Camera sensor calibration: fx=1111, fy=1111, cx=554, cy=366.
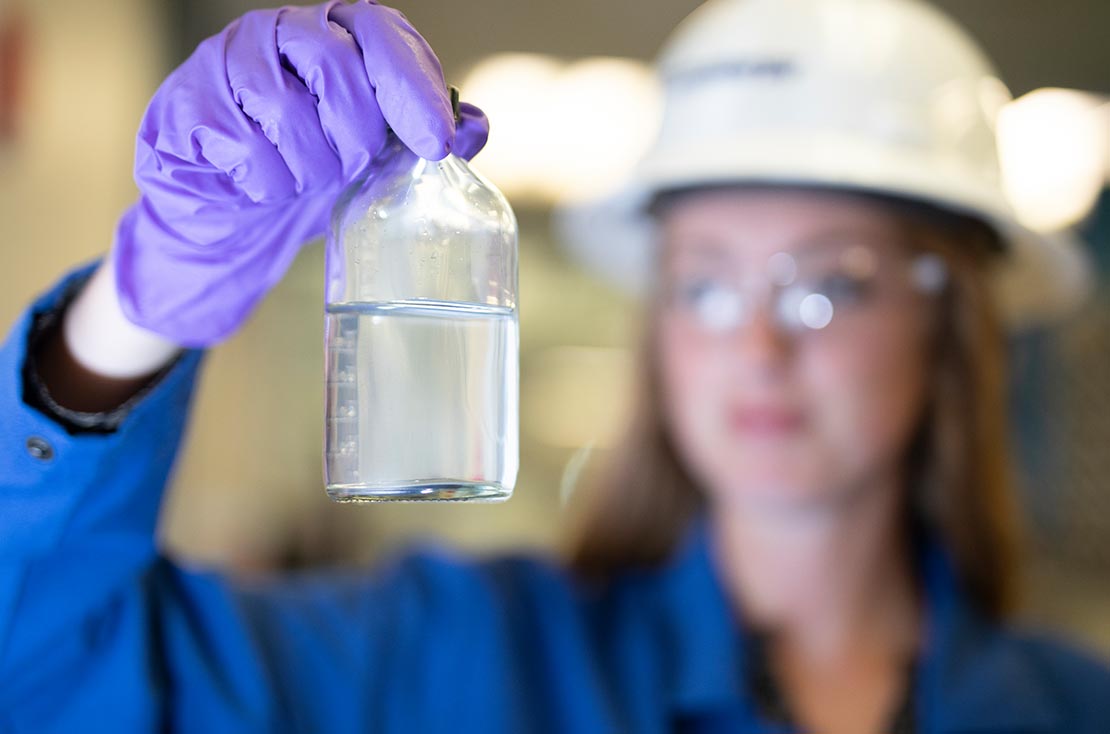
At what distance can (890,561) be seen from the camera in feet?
6.03

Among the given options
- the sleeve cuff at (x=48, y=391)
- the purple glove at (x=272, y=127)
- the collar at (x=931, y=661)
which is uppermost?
the purple glove at (x=272, y=127)

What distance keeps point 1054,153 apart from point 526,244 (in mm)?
2411

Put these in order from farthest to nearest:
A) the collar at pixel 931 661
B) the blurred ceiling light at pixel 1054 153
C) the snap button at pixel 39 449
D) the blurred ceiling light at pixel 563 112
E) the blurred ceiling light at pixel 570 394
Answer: the blurred ceiling light at pixel 570 394 < the blurred ceiling light at pixel 563 112 < the blurred ceiling light at pixel 1054 153 < the collar at pixel 931 661 < the snap button at pixel 39 449

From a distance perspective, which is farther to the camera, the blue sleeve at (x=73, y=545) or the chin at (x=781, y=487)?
the chin at (x=781, y=487)

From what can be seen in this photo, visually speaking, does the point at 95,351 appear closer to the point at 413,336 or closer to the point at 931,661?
the point at 413,336

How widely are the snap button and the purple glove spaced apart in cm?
14

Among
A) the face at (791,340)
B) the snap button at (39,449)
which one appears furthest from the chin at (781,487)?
the snap button at (39,449)

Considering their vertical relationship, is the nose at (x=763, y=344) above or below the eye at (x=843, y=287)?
below

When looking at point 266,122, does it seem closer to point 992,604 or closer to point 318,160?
point 318,160

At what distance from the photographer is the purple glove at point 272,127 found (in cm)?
83

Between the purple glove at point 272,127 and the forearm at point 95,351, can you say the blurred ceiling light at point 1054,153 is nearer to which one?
the purple glove at point 272,127

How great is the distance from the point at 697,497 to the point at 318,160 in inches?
46.9

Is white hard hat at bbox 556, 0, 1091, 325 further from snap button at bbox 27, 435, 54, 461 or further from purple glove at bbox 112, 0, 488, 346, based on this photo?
snap button at bbox 27, 435, 54, 461

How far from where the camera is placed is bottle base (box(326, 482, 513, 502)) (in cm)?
81
